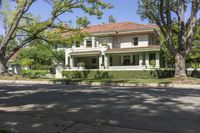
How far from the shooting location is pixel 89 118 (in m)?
7.70

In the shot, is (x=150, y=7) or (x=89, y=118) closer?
(x=89, y=118)

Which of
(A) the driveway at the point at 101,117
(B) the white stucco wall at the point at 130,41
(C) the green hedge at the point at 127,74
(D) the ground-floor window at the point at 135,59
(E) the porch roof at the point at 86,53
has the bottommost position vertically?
(A) the driveway at the point at 101,117

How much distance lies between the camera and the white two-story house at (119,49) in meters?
41.0

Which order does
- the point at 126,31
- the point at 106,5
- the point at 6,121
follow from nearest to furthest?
the point at 6,121 → the point at 106,5 → the point at 126,31

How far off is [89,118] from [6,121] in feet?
6.66

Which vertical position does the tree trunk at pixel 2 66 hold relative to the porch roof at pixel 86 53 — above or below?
below

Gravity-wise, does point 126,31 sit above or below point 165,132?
above

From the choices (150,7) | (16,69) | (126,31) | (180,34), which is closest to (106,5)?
(150,7)

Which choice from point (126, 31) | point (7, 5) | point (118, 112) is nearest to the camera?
point (118, 112)

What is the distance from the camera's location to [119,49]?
42.7 meters

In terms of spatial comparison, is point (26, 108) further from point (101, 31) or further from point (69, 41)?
point (101, 31)

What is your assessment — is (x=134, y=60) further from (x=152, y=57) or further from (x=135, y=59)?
(x=152, y=57)

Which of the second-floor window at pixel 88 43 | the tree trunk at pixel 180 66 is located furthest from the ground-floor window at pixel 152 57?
the tree trunk at pixel 180 66

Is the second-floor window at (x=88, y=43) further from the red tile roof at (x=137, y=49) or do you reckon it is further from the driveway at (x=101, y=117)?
the driveway at (x=101, y=117)
